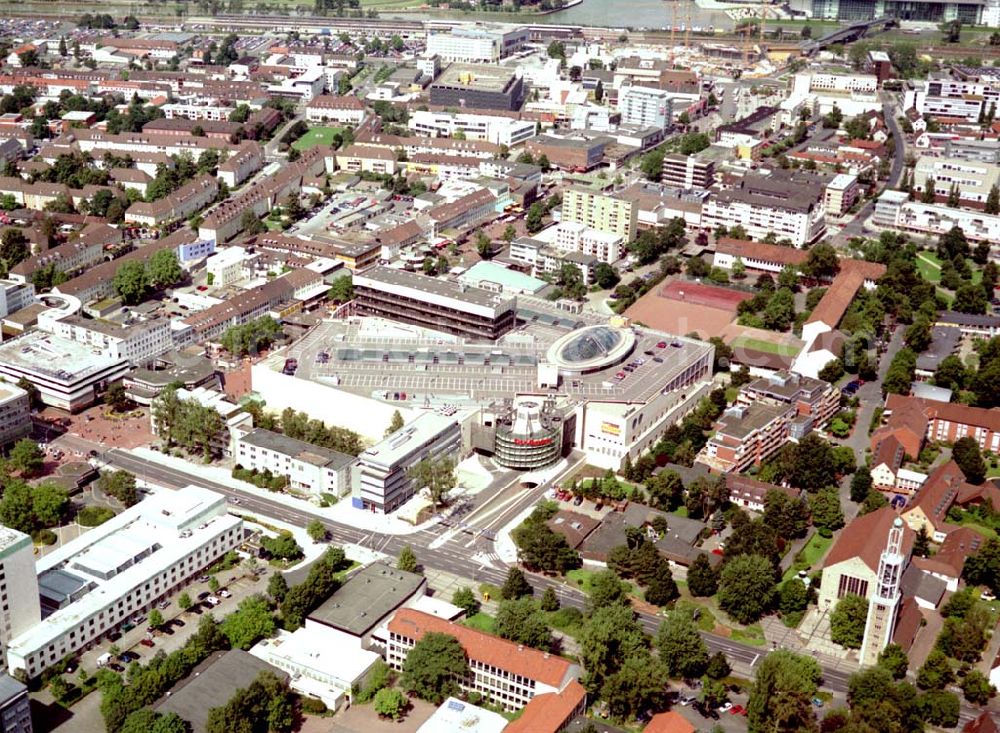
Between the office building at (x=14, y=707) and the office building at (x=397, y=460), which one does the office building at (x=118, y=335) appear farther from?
the office building at (x=14, y=707)

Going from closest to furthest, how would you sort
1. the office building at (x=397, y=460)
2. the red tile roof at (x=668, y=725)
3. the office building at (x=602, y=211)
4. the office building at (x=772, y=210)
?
→ the red tile roof at (x=668, y=725) → the office building at (x=397, y=460) → the office building at (x=602, y=211) → the office building at (x=772, y=210)

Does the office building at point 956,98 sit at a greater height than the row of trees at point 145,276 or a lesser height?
greater

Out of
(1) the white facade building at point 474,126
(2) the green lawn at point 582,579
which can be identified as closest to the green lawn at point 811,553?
A: (2) the green lawn at point 582,579

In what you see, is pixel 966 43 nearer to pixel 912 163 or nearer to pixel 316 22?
pixel 912 163

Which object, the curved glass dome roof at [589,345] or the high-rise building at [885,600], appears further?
the curved glass dome roof at [589,345]

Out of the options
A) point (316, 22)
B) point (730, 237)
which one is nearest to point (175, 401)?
point (730, 237)

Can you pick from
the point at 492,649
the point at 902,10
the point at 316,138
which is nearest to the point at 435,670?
the point at 492,649

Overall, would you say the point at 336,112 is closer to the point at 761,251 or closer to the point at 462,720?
the point at 761,251
